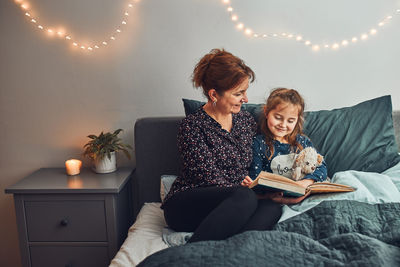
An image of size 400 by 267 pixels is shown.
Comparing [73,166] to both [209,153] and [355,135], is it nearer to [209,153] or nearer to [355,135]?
[209,153]

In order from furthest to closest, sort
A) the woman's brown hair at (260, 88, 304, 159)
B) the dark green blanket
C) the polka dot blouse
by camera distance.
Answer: the woman's brown hair at (260, 88, 304, 159), the polka dot blouse, the dark green blanket

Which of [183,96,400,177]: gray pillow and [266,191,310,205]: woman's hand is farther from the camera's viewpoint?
[183,96,400,177]: gray pillow

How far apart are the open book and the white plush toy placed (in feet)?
0.44

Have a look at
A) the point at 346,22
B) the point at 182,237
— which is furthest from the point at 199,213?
the point at 346,22

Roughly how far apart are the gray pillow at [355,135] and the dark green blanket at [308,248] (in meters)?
0.52

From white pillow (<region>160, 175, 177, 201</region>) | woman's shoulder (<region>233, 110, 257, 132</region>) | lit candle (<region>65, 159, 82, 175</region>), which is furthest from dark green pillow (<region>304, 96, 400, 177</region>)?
lit candle (<region>65, 159, 82, 175</region>)

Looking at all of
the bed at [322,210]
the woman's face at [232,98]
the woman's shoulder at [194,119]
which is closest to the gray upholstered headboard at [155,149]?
the bed at [322,210]

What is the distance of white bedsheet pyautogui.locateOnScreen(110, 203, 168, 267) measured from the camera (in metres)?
1.28

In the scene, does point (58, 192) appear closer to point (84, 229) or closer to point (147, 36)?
point (84, 229)

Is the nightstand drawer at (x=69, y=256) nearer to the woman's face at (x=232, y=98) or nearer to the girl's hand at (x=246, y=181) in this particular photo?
the girl's hand at (x=246, y=181)

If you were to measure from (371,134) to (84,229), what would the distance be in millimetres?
1478

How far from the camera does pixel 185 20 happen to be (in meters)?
1.93

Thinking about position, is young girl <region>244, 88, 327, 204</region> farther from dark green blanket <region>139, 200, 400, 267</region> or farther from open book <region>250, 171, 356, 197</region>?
dark green blanket <region>139, 200, 400, 267</region>

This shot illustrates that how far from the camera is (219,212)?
1292mm
